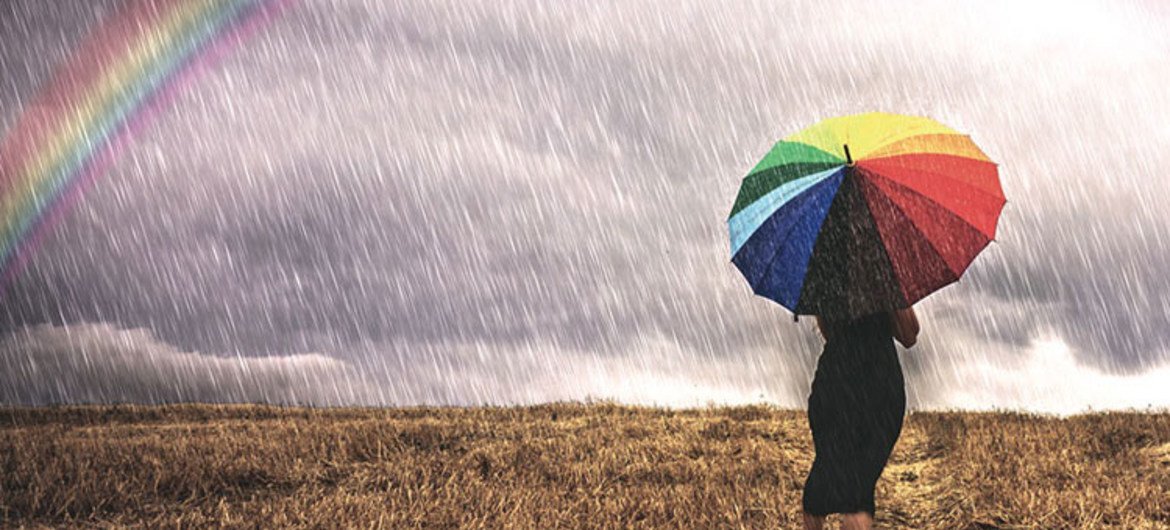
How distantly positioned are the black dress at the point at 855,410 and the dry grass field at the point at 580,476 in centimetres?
294

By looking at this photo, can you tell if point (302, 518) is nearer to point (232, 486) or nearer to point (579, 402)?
point (232, 486)

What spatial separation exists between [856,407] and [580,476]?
5.28 meters

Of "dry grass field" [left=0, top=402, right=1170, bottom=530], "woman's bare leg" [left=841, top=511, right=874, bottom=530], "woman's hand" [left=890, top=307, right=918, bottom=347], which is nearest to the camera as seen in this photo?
"woman's hand" [left=890, top=307, right=918, bottom=347]

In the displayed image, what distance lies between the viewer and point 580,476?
10.1m

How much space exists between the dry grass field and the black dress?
2.94 meters

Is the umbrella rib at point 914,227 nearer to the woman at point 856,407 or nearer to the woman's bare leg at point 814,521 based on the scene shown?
the woman at point 856,407

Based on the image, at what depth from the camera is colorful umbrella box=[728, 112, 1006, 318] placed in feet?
16.9

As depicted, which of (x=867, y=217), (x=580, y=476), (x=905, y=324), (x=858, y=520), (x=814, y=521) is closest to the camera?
(x=867, y=217)

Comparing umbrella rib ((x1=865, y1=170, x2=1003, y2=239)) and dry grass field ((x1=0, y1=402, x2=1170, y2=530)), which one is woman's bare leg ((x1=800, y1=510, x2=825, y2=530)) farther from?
dry grass field ((x1=0, y1=402, x2=1170, y2=530))

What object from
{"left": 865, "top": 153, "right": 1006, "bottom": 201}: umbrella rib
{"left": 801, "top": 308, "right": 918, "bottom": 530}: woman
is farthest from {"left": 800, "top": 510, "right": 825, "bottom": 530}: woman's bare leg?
{"left": 865, "top": 153, "right": 1006, "bottom": 201}: umbrella rib

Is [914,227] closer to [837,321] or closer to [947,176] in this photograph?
[947,176]

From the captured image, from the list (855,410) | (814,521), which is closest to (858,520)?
(814,521)

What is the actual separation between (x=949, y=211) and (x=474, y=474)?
6.64 m

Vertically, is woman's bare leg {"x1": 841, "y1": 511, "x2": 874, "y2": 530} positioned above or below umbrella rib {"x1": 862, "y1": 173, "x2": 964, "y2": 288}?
below
